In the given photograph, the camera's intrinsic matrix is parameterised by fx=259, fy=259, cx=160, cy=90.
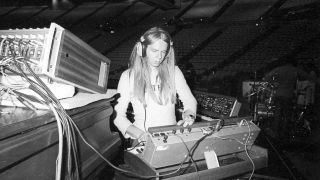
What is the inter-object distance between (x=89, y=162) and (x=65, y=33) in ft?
1.81

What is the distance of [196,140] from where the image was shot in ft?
4.00

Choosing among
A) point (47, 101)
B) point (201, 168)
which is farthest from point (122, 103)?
point (47, 101)

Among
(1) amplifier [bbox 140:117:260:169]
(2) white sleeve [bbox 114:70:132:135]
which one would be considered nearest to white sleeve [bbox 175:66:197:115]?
(2) white sleeve [bbox 114:70:132:135]

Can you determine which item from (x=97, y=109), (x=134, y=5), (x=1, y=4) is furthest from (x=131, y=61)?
(x=1, y=4)

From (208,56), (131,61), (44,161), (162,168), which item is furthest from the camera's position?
(208,56)

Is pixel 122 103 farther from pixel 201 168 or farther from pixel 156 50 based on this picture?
pixel 201 168

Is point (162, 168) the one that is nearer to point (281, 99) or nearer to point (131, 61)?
point (131, 61)

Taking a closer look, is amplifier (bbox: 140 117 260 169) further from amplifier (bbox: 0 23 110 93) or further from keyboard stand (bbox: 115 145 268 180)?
amplifier (bbox: 0 23 110 93)

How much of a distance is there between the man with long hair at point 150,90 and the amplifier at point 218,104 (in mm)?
394

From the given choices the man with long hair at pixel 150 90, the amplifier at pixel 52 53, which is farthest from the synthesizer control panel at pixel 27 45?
the man with long hair at pixel 150 90

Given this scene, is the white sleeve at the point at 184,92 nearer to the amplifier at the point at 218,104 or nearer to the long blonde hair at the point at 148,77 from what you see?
the long blonde hair at the point at 148,77

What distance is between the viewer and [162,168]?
1.23m

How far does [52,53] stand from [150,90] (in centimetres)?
118

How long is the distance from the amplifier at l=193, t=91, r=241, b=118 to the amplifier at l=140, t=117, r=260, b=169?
0.78m
